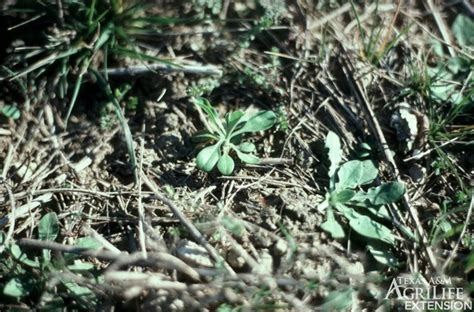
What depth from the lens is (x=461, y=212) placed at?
7.07 ft

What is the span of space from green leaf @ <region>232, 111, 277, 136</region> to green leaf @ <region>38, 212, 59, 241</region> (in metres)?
0.76

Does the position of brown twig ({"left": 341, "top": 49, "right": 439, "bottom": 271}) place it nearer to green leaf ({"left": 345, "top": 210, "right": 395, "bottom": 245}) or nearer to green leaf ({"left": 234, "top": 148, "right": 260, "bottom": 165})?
green leaf ({"left": 345, "top": 210, "right": 395, "bottom": 245})

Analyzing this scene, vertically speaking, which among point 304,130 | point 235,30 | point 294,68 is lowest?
point 304,130

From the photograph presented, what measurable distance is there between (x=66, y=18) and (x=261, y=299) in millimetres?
1346

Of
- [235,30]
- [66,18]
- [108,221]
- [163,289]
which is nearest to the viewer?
[163,289]

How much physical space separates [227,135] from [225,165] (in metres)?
0.15

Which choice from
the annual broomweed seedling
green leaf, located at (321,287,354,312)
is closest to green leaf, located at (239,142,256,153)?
the annual broomweed seedling

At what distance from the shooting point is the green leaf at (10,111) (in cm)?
224

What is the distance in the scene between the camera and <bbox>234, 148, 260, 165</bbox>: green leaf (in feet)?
7.26

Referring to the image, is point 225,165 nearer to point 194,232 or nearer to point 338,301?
point 194,232

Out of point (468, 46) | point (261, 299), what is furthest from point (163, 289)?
point (468, 46)

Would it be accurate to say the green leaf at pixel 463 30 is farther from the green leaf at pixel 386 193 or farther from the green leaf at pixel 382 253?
the green leaf at pixel 382 253

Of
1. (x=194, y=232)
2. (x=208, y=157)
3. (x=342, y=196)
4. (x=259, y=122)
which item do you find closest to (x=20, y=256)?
(x=194, y=232)

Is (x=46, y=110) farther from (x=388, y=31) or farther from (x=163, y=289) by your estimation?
(x=388, y=31)
